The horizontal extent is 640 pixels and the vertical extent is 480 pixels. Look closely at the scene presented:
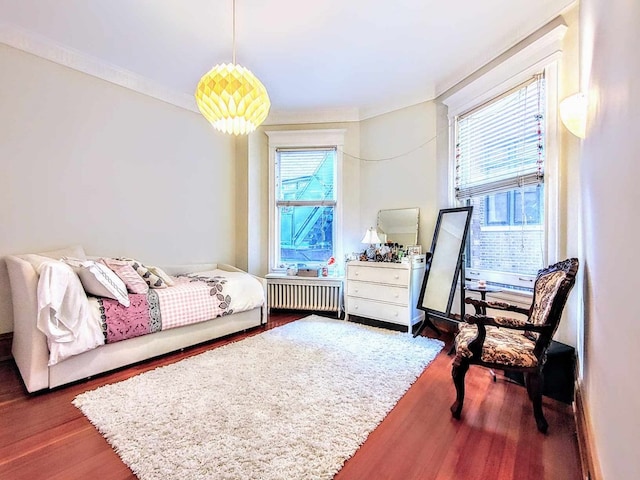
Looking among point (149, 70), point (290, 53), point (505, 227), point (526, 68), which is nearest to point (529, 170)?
point (505, 227)

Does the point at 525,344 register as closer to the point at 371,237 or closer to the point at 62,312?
the point at 371,237

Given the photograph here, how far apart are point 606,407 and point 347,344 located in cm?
218

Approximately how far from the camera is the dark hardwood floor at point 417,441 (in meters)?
1.48

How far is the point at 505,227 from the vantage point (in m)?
3.01

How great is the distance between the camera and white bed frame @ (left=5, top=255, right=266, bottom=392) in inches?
84.7

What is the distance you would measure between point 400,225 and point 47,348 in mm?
3621

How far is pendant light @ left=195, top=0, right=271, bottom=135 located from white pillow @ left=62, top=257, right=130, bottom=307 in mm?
1496

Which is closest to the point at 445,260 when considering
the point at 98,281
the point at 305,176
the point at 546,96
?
the point at 546,96

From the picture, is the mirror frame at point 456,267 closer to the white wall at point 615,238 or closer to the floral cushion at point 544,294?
the floral cushion at point 544,294

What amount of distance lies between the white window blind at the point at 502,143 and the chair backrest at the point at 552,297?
1.04 meters

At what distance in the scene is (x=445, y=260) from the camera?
3.39 m

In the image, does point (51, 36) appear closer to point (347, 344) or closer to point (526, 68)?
point (347, 344)

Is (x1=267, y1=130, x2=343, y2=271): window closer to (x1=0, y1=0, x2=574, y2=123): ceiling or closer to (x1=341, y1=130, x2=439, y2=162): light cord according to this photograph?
(x1=341, y1=130, x2=439, y2=162): light cord

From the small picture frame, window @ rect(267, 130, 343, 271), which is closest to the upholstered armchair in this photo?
the small picture frame
